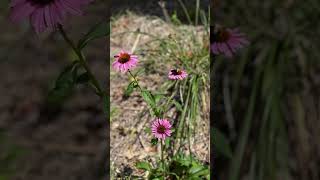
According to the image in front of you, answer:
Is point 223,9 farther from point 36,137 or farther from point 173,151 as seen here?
point 173,151

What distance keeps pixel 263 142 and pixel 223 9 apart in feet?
1.22

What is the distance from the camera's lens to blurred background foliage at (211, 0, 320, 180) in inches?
52.7

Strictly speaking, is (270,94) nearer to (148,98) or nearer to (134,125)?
(134,125)

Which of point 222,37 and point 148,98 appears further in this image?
point 222,37

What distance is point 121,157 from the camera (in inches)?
25.3

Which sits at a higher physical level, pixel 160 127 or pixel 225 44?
pixel 225 44

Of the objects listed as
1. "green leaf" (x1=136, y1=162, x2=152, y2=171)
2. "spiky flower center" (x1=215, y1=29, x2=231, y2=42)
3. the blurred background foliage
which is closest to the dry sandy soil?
"green leaf" (x1=136, y1=162, x2=152, y2=171)

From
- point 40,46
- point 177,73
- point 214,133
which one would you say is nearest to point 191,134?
point 214,133

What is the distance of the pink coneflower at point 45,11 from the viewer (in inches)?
21.0

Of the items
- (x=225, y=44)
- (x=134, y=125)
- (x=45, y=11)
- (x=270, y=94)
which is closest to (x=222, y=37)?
(x=225, y=44)

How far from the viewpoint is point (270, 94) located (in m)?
1.34

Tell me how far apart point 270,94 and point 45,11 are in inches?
34.9

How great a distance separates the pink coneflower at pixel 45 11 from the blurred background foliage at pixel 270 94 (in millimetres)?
809

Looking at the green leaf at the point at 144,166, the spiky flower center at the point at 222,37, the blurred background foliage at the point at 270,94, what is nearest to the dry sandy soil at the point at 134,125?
the green leaf at the point at 144,166
